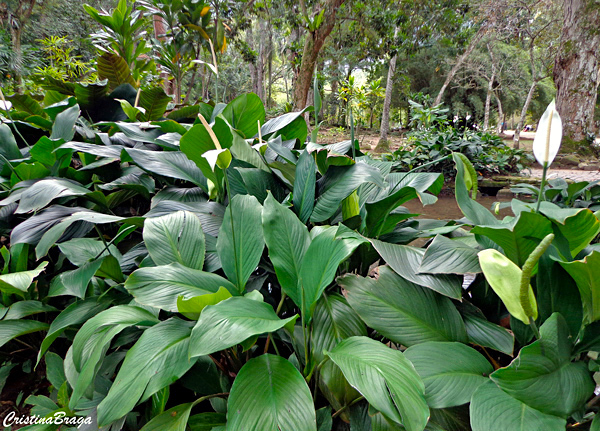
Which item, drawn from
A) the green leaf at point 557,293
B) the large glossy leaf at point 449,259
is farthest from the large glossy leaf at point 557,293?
the large glossy leaf at point 449,259

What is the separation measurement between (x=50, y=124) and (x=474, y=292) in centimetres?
179

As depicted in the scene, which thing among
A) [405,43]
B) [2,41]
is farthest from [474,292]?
[2,41]

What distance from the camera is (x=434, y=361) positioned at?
21.7 inches

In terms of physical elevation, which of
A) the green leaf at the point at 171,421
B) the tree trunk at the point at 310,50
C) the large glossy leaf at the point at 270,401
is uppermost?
the tree trunk at the point at 310,50

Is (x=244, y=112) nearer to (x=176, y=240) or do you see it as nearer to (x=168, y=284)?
(x=176, y=240)

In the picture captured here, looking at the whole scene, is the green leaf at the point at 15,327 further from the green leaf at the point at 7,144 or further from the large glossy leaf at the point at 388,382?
the large glossy leaf at the point at 388,382

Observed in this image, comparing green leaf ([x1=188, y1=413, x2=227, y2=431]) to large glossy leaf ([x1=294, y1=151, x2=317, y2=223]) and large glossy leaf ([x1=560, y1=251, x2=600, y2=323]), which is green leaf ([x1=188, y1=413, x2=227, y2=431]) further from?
large glossy leaf ([x1=560, y1=251, x2=600, y2=323])

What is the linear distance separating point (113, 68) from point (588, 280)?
277 cm

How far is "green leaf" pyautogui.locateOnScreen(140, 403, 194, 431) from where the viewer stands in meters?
0.59

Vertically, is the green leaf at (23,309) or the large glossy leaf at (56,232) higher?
the large glossy leaf at (56,232)

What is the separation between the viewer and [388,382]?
18.9 inches

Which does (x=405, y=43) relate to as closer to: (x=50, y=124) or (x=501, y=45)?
(x=50, y=124)

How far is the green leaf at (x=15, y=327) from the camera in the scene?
35.2 inches

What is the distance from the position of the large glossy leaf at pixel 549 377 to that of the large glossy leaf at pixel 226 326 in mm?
345
